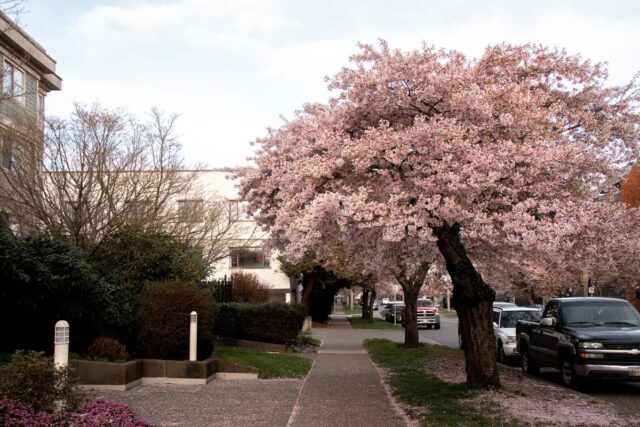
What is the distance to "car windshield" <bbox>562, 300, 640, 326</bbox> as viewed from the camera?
1322 cm

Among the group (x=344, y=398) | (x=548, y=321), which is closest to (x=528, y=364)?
(x=548, y=321)

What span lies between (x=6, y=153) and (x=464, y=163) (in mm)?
12736

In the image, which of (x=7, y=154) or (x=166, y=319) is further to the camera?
(x=7, y=154)

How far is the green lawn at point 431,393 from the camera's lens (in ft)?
27.9

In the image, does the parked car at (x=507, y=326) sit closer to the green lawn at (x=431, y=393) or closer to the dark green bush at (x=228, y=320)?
the green lawn at (x=431, y=393)

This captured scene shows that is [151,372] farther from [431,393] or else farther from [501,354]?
[501,354]

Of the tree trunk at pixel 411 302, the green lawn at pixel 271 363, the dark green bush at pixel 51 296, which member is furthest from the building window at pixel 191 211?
the dark green bush at pixel 51 296

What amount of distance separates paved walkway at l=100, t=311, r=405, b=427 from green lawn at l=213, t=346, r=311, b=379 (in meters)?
0.56

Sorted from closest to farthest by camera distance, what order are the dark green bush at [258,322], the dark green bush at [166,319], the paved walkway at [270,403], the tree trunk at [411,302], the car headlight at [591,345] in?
the paved walkway at [270,403] → the car headlight at [591,345] → the dark green bush at [166,319] → the dark green bush at [258,322] → the tree trunk at [411,302]

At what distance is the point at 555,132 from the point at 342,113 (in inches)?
136

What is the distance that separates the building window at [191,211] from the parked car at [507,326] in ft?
35.2

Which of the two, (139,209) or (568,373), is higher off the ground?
(139,209)

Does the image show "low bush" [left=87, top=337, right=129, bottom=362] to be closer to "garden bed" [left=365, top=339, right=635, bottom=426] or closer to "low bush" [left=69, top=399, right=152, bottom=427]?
"garden bed" [left=365, top=339, right=635, bottom=426]

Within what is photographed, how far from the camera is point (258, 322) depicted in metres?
19.1
